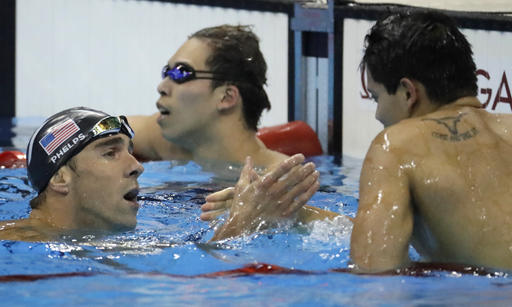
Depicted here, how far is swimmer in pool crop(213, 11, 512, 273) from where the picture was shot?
273cm

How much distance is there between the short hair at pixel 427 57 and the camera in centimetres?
296

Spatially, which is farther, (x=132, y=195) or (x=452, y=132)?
(x=132, y=195)

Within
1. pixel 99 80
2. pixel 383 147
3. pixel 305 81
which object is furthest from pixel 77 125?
pixel 99 80

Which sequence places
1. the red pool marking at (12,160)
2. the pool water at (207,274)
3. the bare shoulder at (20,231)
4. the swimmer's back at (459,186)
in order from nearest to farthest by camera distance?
the pool water at (207,274) < the swimmer's back at (459,186) < the bare shoulder at (20,231) < the red pool marking at (12,160)

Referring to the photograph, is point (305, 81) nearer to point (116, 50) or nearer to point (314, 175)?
point (116, 50)

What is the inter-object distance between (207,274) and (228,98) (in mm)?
2257

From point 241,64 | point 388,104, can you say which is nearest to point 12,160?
point 241,64

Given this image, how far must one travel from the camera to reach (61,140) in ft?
11.6

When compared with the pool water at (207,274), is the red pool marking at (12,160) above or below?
below

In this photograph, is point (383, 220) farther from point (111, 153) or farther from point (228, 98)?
point (228, 98)

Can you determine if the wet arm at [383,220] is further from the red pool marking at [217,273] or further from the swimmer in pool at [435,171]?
the red pool marking at [217,273]

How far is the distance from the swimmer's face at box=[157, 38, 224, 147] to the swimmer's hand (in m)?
1.71

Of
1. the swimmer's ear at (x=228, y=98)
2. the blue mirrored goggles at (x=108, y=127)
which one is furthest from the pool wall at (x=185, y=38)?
the blue mirrored goggles at (x=108, y=127)

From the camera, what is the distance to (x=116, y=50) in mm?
7207
